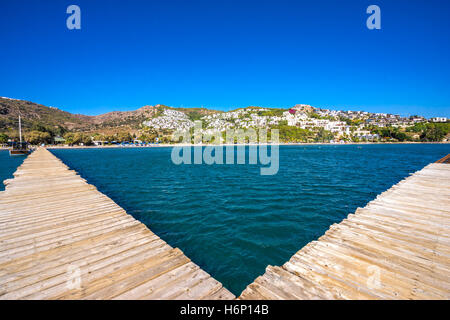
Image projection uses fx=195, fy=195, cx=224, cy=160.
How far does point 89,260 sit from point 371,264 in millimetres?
5834

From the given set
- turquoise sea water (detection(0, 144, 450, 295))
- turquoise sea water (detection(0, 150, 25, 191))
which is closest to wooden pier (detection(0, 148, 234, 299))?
turquoise sea water (detection(0, 144, 450, 295))

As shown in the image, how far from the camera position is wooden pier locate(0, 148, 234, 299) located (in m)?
3.21

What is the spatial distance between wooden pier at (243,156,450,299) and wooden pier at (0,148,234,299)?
1139 millimetres

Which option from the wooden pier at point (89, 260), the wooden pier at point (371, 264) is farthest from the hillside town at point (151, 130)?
the wooden pier at point (371, 264)

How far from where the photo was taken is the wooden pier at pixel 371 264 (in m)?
3.19

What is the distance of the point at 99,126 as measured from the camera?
168125 mm

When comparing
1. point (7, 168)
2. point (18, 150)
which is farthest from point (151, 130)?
point (7, 168)

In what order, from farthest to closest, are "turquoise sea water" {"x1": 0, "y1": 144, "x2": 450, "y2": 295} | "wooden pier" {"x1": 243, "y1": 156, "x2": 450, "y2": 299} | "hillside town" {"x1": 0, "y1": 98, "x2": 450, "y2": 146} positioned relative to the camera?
1. "hillside town" {"x1": 0, "y1": 98, "x2": 450, "y2": 146}
2. "turquoise sea water" {"x1": 0, "y1": 144, "x2": 450, "y2": 295}
3. "wooden pier" {"x1": 243, "y1": 156, "x2": 450, "y2": 299}

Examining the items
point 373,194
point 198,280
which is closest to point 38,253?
point 198,280

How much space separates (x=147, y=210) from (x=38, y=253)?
232 inches

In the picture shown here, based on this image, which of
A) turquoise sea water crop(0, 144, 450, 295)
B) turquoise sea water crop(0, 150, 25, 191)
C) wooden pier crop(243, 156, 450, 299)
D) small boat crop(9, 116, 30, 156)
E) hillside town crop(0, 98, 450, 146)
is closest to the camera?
wooden pier crop(243, 156, 450, 299)

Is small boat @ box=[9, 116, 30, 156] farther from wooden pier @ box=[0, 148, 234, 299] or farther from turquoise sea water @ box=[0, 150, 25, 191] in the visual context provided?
wooden pier @ box=[0, 148, 234, 299]

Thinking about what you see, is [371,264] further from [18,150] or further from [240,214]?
[18,150]

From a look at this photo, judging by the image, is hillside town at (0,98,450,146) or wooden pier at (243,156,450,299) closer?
wooden pier at (243,156,450,299)
